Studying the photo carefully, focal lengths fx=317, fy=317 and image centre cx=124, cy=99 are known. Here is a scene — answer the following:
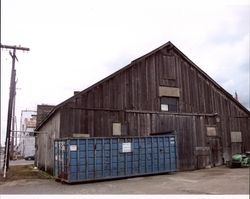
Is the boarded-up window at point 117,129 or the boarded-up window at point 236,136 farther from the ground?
the boarded-up window at point 117,129

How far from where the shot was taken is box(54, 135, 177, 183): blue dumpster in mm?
15422

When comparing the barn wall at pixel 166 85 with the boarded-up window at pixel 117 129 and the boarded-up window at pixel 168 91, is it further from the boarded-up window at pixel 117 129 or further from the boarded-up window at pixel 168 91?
the boarded-up window at pixel 117 129

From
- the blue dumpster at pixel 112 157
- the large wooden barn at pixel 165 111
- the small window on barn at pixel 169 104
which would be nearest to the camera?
the blue dumpster at pixel 112 157

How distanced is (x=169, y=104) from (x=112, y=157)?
23.1 feet

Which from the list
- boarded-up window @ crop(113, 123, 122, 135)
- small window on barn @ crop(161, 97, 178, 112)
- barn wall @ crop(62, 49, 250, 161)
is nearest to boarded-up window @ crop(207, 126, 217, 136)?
barn wall @ crop(62, 49, 250, 161)

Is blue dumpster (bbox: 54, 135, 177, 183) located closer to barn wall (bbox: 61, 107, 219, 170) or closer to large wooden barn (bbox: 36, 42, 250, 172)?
large wooden barn (bbox: 36, 42, 250, 172)

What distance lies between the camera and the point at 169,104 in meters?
21.8

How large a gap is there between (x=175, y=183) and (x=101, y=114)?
691cm

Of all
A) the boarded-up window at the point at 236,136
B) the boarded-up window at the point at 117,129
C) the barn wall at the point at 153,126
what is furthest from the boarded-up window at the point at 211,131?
the boarded-up window at the point at 117,129

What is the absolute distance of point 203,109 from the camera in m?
22.8

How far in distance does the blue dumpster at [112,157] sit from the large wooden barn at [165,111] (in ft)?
5.34

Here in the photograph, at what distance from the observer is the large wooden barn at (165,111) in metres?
19.0

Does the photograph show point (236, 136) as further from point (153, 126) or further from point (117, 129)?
point (117, 129)
